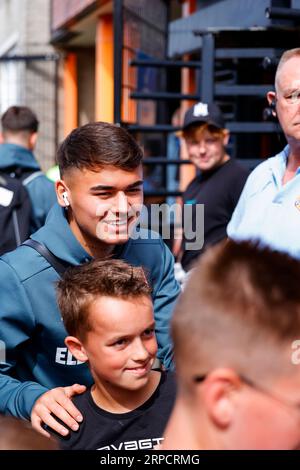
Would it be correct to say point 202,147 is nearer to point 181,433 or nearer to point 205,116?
point 205,116

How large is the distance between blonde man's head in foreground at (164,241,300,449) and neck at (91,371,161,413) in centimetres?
96

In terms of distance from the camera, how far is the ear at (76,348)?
250cm

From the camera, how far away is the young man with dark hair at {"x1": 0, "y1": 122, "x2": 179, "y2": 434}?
2686mm

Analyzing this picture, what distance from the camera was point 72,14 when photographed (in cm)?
1320

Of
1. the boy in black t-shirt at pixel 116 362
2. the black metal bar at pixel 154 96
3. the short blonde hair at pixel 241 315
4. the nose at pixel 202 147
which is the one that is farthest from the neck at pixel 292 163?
the black metal bar at pixel 154 96

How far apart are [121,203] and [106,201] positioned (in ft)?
0.18

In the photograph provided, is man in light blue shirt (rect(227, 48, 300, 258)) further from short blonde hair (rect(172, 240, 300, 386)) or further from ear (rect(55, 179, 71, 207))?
short blonde hair (rect(172, 240, 300, 386))

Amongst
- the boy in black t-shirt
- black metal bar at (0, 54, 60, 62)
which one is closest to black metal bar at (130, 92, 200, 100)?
the boy in black t-shirt

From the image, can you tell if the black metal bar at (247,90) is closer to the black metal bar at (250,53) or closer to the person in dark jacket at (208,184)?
the black metal bar at (250,53)

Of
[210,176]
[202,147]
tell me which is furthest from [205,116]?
[210,176]

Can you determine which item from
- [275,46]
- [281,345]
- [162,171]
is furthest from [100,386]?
[162,171]

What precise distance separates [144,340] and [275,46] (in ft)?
17.1

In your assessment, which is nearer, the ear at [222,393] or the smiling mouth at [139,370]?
the ear at [222,393]
